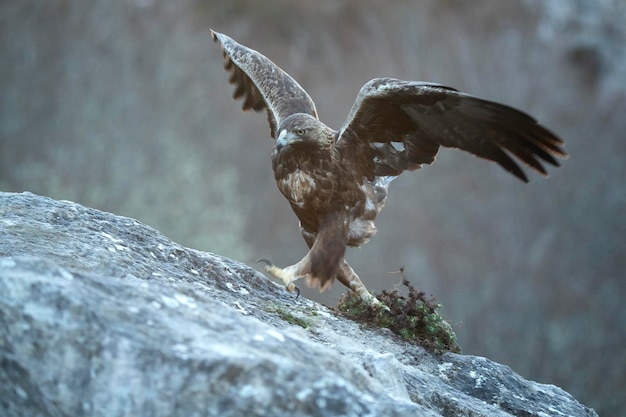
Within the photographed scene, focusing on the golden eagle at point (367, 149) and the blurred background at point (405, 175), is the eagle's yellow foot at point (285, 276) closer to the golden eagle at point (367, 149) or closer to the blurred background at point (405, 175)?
the golden eagle at point (367, 149)

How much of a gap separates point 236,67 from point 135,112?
14.6 metres

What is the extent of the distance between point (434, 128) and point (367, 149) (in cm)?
66

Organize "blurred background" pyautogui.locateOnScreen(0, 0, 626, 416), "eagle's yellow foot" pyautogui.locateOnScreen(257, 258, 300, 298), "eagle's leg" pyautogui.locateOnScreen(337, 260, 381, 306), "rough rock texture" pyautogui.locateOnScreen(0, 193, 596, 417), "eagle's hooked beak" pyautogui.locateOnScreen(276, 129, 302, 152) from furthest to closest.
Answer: "blurred background" pyautogui.locateOnScreen(0, 0, 626, 416), "eagle's leg" pyautogui.locateOnScreen(337, 260, 381, 306), "eagle's hooked beak" pyautogui.locateOnScreen(276, 129, 302, 152), "eagle's yellow foot" pyautogui.locateOnScreen(257, 258, 300, 298), "rough rock texture" pyautogui.locateOnScreen(0, 193, 596, 417)

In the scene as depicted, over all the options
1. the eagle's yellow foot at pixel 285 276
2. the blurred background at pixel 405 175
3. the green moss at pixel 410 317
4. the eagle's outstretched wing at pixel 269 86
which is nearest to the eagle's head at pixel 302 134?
the eagle's outstretched wing at pixel 269 86

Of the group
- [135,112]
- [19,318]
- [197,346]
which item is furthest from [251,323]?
[135,112]

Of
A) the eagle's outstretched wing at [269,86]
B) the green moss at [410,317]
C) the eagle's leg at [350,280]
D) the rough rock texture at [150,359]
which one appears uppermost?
the eagle's outstretched wing at [269,86]

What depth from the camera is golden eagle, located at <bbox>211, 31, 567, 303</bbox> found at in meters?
6.16

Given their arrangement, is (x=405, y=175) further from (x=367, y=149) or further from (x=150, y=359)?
(x=150, y=359)

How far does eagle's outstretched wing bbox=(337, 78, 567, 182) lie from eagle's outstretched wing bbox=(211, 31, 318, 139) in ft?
2.82

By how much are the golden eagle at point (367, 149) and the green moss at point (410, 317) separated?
13 cm

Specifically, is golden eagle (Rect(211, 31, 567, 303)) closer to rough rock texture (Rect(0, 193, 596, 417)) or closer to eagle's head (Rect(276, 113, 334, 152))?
eagle's head (Rect(276, 113, 334, 152))

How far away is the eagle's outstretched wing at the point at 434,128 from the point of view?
6090 millimetres

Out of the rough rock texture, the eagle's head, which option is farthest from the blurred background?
the rough rock texture

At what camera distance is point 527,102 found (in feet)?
84.8
